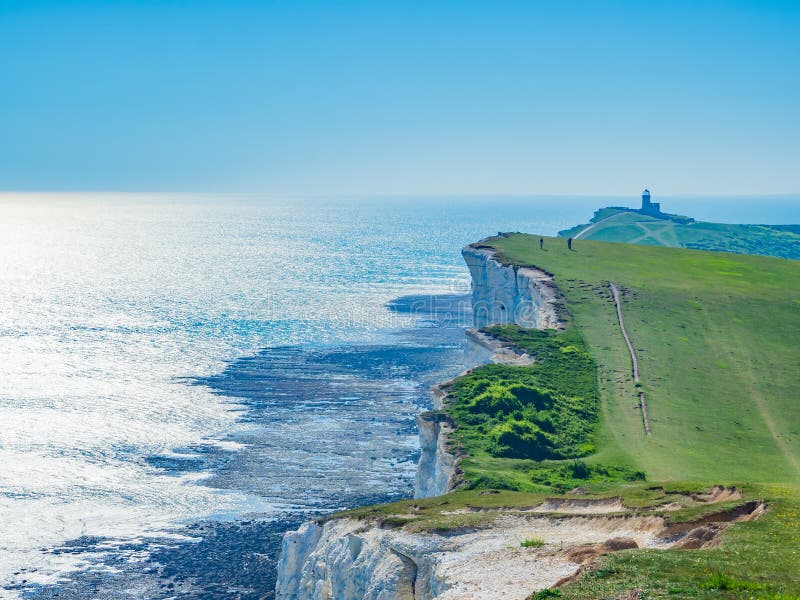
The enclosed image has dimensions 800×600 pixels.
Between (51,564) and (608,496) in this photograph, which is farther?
(51,564)

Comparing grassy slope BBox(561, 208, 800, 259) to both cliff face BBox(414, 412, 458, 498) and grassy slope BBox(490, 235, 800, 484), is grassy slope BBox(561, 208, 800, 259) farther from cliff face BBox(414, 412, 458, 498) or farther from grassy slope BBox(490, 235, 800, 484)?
cliff face BBox(414, 412, 458, 498)

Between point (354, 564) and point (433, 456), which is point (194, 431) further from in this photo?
point (354, 564)

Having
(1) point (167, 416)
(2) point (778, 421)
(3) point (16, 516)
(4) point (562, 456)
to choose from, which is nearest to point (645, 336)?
(2) point (778, 421)

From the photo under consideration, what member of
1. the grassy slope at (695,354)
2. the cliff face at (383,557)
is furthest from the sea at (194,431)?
the grassy slope at (695,354)

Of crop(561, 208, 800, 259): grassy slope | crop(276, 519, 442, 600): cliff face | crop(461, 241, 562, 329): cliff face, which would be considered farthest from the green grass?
crop(561, 208, 800, 259): grassy slope

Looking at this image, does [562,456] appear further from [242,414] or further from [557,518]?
[242,414]

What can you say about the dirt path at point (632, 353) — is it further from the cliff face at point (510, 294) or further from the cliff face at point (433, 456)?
the cliff face at point (433, 456)
